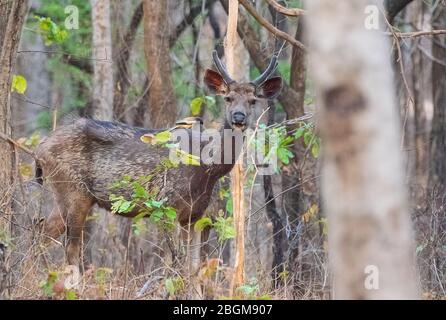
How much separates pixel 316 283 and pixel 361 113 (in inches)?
218

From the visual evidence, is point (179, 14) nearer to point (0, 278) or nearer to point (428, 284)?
point (428, 284)

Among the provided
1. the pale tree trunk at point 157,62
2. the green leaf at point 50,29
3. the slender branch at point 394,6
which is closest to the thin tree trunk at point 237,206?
the green leaf at point 50,29

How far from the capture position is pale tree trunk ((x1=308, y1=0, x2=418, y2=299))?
446 centimetres

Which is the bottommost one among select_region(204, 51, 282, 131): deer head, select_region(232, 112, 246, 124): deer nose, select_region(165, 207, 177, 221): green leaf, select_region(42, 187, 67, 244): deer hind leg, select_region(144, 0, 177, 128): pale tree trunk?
select_region(165, 207, 177, 221): green leaf

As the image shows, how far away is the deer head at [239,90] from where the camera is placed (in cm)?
1112

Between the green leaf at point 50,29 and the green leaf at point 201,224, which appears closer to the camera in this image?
the green leaf at point 50,29

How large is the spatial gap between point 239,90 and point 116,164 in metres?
1.67

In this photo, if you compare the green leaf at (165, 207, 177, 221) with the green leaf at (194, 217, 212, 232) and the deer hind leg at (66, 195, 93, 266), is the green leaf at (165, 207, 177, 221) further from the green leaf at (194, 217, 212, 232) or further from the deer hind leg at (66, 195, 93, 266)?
the deer hind leg at (66, 195, 93, 266)

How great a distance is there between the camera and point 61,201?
11.5 meters

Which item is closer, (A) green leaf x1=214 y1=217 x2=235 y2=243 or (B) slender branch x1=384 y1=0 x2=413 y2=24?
(A) green leaf x1=214 y1=217 x2=235 y2=243

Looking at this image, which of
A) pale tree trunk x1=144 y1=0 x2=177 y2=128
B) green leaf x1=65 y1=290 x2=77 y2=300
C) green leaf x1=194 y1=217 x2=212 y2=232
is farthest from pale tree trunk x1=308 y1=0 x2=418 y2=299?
pale tree trunk x1=144 y1=0 x2=177 y2=128

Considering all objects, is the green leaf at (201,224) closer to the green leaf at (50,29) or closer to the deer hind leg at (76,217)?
the deer hind leg at (76,217)

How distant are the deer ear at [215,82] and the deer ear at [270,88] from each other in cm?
39

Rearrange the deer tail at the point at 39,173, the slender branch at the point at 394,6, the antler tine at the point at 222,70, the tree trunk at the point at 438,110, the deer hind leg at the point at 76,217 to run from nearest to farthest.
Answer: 1. the antler tine at the point at 222,70
2. the deer hind leg at the point at 76,217
3. the deer tail at the point at 39,173
4. the slender branch at the point at 394,6
5. the tree trunk at the point at 438,110
